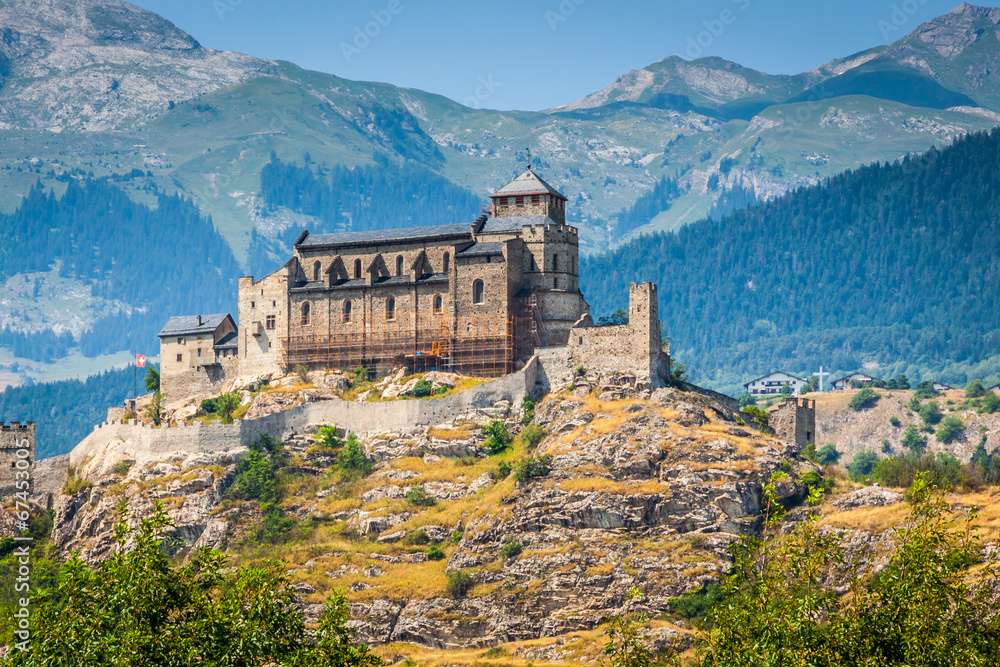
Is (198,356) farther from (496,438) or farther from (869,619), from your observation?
(869,619)

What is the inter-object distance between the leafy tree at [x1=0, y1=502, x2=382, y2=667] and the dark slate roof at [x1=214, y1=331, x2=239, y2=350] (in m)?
77.4

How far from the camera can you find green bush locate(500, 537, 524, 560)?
104000 millimetres

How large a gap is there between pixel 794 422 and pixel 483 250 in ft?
95.0

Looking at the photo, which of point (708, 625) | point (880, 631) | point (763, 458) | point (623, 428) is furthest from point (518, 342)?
point (880, 631)

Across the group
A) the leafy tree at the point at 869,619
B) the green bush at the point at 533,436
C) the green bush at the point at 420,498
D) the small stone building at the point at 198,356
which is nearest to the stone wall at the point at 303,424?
the green bush at the point at 533,436

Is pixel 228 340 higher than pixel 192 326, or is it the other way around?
pixel 192 326

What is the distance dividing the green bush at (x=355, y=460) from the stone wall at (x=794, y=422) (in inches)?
1309

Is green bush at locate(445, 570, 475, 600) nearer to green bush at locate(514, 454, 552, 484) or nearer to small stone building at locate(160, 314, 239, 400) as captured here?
green bush at locate(514, 454, 552, 484)

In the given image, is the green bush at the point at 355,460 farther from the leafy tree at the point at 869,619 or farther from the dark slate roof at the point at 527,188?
the leafy tree at the point at 869,619

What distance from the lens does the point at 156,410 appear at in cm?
13262

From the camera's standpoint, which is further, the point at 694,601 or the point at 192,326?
the point at 192,326

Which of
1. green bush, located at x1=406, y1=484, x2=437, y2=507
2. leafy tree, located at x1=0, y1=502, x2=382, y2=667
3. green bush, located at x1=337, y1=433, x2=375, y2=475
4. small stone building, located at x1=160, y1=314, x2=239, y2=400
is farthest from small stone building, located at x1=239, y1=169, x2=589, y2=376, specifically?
leafy tree, located at x1=0, y1=502, x2=382, y2=667

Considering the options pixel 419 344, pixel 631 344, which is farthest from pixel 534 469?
pixel 419 344

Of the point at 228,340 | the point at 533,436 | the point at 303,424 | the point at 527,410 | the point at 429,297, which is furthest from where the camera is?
the point at 228,340
